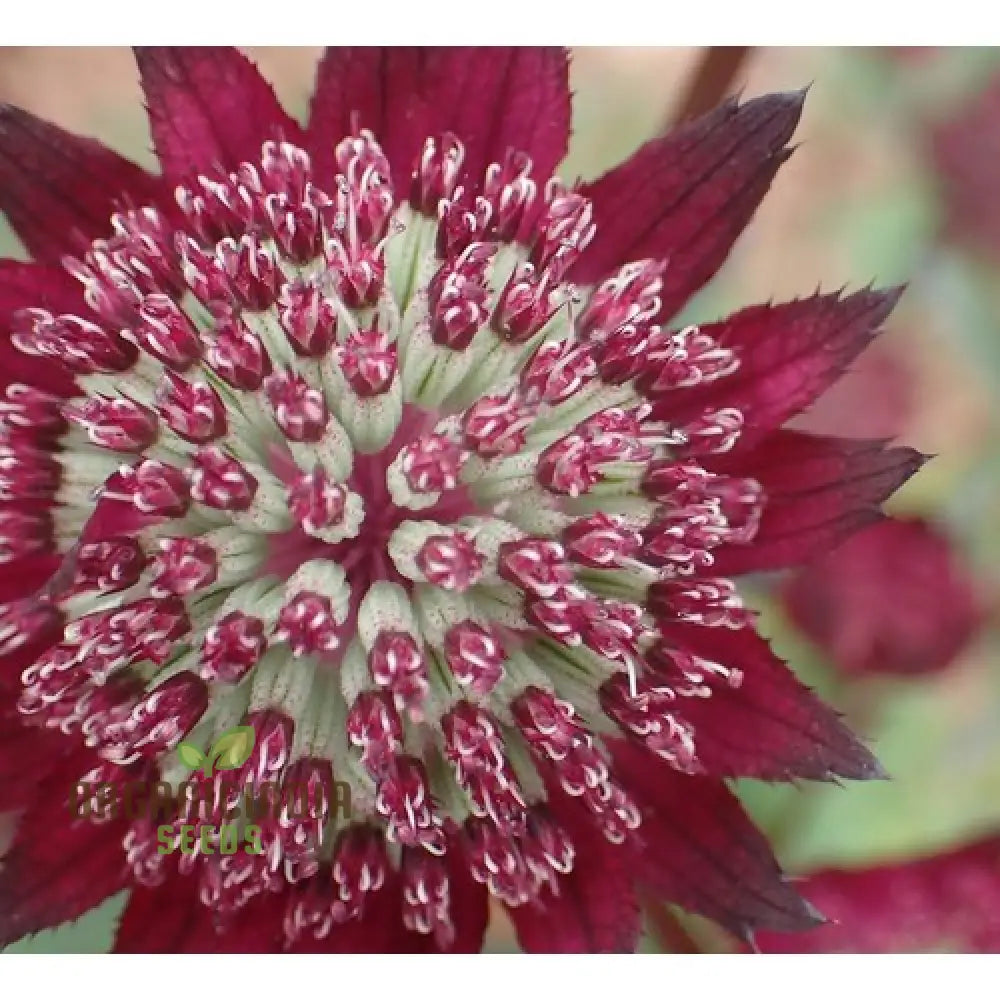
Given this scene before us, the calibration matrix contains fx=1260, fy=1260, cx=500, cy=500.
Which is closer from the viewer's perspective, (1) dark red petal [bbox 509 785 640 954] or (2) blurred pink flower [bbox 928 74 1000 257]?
(1) dark red petal [bbox 509 785 640 954]

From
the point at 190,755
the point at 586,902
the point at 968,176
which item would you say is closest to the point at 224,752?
the point at 190,755

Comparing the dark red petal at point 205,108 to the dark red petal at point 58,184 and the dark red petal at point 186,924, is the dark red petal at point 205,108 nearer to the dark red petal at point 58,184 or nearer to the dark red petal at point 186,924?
the dark red petal at point 58,184

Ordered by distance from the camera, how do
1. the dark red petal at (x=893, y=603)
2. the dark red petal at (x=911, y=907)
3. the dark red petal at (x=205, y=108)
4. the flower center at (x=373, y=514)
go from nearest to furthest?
the flower center at (x=373, y=514), the dark red petal at (x=205, y=108), the dark red petal at (x=911, y=907), the dark red petal at (x=893, y=603)

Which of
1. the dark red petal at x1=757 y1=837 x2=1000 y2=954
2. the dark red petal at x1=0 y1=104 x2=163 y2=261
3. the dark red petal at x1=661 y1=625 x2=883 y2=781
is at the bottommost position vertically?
the dark red petal at x1=757 y1=837 x2=1000 y2=954

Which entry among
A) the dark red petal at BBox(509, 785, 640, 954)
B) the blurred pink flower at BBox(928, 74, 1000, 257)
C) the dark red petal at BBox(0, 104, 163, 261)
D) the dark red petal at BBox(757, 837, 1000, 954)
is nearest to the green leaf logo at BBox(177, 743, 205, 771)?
the dark red petal at BBox(509, 785, 640, 954)

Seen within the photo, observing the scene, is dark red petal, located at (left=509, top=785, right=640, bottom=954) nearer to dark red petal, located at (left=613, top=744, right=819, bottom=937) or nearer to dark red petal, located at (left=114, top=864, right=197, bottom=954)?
dark red petal, located at (left=613, top=744, right=819, bottom=937)

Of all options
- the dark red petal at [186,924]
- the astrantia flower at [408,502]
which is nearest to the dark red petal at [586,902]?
the astrantia flower at [408,502]
